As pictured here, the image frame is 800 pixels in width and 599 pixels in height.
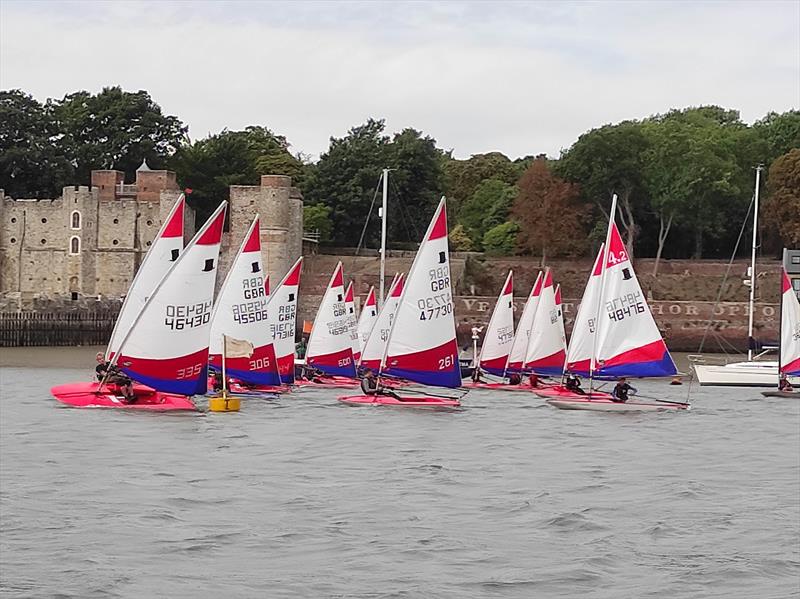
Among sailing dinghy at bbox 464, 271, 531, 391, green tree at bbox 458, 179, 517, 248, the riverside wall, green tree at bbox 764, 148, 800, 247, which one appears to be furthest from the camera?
green tree at bbox 458, 179, 517, 248

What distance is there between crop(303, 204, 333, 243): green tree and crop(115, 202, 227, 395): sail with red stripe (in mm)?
46005

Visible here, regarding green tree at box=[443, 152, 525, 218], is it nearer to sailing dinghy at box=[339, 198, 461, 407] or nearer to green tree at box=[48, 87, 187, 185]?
green tree at box=[48, 87, 187, 185]

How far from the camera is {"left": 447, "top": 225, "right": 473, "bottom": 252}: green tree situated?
3024 inches

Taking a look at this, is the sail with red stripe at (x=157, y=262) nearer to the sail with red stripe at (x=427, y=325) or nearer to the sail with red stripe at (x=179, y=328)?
the sail with red stripe at (x=179, y=328)

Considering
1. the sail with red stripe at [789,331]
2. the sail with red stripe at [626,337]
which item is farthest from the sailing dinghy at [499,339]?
the sail with red stripe at [626,337]

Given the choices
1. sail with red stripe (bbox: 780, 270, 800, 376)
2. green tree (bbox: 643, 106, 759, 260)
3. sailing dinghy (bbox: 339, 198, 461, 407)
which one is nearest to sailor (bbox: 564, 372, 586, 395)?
sailing dinghy (bbox: 339, 198, 461, 407)

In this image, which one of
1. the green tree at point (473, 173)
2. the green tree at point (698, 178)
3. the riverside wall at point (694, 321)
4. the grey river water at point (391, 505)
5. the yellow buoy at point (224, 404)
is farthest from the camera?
the green tree at point (473, 173)

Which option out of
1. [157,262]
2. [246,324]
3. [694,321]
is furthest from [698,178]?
[157,262]

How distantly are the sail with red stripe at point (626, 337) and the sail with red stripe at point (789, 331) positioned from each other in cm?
744

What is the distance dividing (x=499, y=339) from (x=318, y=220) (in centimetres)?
3433

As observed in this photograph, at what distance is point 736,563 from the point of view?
54.0 feet

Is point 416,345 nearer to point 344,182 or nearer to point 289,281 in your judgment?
point 289,281

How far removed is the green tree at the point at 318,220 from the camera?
7506 centimetres

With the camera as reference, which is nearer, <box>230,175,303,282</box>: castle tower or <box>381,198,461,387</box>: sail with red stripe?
<box>381,198,461,387</box>: sail with red stripe
